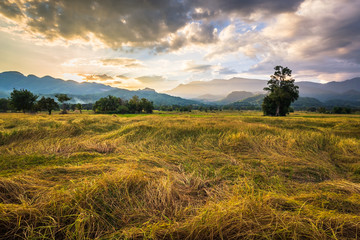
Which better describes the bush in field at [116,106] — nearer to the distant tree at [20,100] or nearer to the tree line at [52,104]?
the tree line at [52,104]

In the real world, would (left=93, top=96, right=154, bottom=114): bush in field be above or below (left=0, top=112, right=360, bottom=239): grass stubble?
above

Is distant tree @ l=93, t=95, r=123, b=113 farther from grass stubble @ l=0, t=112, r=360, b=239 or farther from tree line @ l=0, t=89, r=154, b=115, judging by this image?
grass stubble @ l=0, t=112, r=360, b=239

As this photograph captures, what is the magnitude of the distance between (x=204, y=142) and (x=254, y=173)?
3.48m

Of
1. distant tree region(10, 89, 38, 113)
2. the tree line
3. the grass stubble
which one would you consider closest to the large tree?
the grass stubble

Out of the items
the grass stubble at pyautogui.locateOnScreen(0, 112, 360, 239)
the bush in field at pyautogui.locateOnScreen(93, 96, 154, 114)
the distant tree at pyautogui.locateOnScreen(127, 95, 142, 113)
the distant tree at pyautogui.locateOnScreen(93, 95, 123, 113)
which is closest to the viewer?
the grass stubble at pyautogui.locateOnScreen(0, 112, 360, 239)

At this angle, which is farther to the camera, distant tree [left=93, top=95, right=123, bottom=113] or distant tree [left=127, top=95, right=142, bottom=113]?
distant tree [left=127, top=95, right=142, bottom=113]

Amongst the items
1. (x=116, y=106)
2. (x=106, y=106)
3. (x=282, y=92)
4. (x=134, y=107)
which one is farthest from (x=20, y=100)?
(x=282, y=92)

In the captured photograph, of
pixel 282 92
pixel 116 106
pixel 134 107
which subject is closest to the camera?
pixel 282 92

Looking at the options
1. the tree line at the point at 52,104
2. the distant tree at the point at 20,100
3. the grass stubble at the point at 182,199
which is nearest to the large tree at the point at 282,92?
the grass stubble at the point at 182,199

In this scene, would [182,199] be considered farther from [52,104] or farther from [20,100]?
[52,104]

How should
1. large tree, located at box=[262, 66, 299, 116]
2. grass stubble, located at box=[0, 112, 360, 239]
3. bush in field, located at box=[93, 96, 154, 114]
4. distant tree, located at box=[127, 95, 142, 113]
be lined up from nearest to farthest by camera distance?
1. grass stubble, located at box=[0, 112, 360, 239]
2. large tree, located at box=[262, 66, 299, 116]
3. bush in field, located at box=[93, 96, 154, 114]
4. distant tree, located at box=[127, 95, 142, 113]

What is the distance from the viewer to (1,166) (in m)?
4.01

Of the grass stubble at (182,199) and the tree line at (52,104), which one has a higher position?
the tree line at (52,104)

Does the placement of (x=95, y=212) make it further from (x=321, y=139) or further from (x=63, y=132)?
(x=321, y=139)
